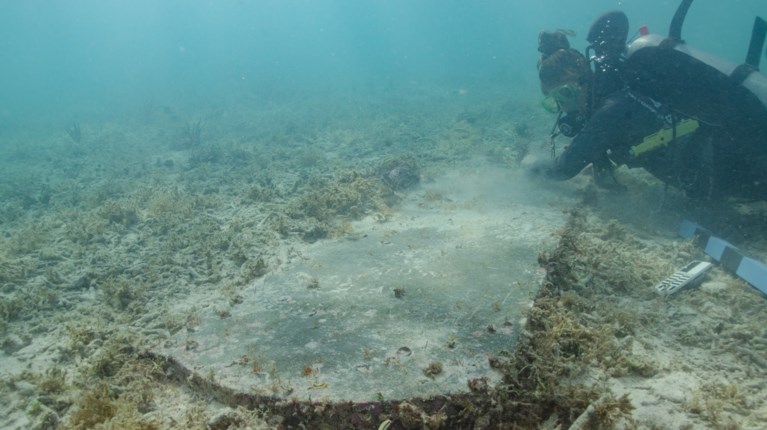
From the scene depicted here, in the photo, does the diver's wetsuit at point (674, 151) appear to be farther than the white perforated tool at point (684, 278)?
Yes

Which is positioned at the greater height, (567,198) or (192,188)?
(567,198)

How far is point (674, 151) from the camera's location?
5.92 metres

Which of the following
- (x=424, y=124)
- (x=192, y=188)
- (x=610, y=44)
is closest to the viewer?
(x=610, y=44)

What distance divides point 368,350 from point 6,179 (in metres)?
14.3

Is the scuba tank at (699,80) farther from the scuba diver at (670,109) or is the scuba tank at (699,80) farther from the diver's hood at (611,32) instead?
the diver's hood at (611,32)

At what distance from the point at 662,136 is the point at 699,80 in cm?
83

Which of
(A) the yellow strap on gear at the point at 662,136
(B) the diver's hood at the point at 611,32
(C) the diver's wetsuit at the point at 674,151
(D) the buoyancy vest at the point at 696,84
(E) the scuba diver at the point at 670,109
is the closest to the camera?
(D) the buoyancy vest at the point at 696,84

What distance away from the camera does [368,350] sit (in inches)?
132

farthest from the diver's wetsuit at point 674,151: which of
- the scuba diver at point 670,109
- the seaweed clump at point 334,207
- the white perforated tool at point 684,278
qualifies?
the seaweed clump at point 334,207

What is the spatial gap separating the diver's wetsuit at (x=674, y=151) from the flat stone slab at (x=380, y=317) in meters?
1.55

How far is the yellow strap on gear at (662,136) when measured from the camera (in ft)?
19.1

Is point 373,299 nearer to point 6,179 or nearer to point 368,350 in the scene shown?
point 368,350

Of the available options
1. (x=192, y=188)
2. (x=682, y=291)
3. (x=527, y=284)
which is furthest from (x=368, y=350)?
(x=192, y=188)

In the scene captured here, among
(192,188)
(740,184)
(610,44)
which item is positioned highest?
(610,44)
